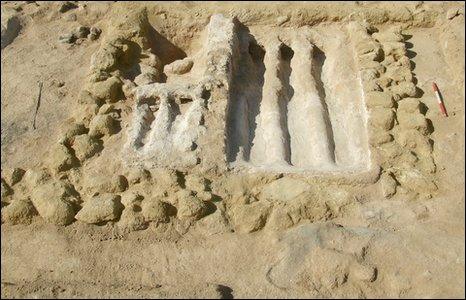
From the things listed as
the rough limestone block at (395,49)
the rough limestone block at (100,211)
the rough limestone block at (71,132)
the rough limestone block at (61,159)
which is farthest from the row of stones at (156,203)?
the rough limestone block at (395,49)

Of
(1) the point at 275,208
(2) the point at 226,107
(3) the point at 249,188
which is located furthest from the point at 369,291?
(2) the point at 226,107

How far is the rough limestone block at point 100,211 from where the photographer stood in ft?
11.1

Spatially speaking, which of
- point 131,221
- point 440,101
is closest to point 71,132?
point 131,221

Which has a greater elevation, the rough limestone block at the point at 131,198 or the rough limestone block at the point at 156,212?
the rough limestone block at the point at 131,198

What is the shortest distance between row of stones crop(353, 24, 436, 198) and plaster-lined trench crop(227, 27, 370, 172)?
134 millimetres

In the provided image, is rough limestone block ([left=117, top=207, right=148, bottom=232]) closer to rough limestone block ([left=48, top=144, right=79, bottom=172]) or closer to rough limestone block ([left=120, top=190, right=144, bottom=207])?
rough limestone block ([left=120, top=190, right=144, bottom=207])

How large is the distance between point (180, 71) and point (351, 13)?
81.5 inches

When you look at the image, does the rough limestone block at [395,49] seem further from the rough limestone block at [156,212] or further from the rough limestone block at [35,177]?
the rough limestone block at [35,177]

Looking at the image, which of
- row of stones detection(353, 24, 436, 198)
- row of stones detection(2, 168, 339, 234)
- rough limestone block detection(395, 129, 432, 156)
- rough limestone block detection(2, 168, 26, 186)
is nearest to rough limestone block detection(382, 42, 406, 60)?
row of stones detection(353, 24, 436, 198)

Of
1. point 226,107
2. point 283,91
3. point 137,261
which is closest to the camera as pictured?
point 137,261

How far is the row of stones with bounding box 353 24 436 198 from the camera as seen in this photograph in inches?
145

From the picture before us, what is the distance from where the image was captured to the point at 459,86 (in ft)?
14.5

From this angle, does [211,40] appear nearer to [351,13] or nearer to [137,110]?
[137,110]

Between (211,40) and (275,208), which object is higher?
(211,40)
